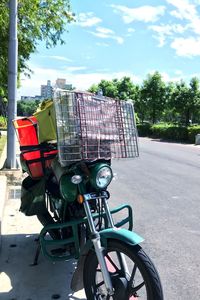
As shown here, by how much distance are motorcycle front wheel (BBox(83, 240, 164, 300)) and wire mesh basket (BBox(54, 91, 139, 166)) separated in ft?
2.44

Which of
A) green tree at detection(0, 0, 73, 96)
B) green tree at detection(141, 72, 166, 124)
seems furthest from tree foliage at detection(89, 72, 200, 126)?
green tree at detection(0, 0, 73, 96)

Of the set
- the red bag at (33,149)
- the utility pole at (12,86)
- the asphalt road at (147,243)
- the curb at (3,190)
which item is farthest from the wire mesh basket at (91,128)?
the utility pole at (12,86)

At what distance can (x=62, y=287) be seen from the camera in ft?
12.5

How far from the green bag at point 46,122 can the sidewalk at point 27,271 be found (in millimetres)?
1296

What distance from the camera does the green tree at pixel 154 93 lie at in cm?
4097

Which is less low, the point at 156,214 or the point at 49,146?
the point at 49,146

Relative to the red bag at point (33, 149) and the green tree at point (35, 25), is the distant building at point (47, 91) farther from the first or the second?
the green tree at point (35, 25)

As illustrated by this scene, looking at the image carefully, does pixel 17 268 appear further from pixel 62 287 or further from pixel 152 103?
pixel 152 103

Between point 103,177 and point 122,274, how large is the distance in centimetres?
75

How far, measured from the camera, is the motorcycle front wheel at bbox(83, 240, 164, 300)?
117 inches

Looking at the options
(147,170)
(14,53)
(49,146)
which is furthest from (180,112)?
(49,146)

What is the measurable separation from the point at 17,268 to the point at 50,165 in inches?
42.5

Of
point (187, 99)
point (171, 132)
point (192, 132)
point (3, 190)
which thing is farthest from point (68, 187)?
point (187, 99)

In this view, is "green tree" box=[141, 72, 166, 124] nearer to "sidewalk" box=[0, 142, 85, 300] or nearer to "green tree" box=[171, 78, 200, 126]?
"green tree" box=[171, 78, 200, 126]
